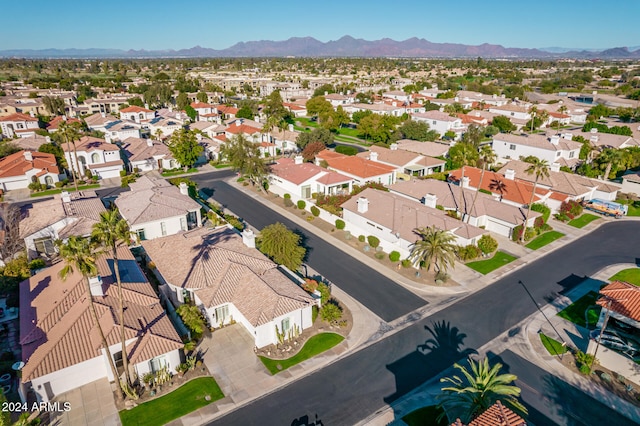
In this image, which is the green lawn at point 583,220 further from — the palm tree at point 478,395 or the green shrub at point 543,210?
the palm tree at point 478,395

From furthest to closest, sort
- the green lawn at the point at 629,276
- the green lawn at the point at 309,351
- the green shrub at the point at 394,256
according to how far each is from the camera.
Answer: the green shrub at the point at 394,256, the green lawn at the point at 629,276, the green lawn at the point at 309,351

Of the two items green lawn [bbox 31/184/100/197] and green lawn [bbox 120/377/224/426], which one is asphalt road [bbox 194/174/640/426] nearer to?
green lawn [bbox 120/377/224/426]

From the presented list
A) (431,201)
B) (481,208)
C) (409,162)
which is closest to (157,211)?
(431,201)

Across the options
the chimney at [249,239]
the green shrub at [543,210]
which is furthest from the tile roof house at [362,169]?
the chimney at [249,239]

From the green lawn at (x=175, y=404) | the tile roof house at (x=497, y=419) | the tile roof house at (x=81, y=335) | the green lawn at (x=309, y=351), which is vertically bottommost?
the green lawn at (x=309, y=351)

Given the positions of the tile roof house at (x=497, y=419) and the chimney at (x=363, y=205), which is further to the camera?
the chimney at (x=363, y=205)
